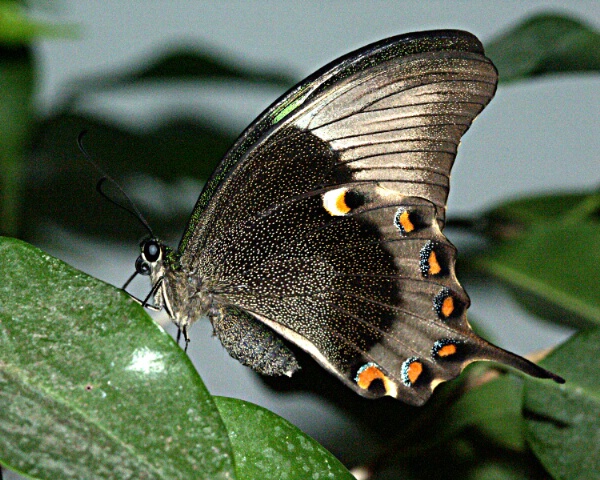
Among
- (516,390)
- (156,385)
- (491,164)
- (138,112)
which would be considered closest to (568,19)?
(516,390)

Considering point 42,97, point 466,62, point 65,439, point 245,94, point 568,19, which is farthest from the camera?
point 245,94

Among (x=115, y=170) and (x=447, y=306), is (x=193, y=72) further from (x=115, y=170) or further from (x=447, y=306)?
(x=447, y=306)

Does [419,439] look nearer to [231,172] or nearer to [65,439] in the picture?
[231,172]

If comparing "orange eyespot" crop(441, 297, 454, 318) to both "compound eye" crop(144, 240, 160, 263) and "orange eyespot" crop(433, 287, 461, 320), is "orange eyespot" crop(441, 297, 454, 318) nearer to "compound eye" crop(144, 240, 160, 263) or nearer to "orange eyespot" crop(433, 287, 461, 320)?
"orange eyespot" crop(433, 287, 461, 320)

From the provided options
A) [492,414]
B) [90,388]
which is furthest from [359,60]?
[492,414]

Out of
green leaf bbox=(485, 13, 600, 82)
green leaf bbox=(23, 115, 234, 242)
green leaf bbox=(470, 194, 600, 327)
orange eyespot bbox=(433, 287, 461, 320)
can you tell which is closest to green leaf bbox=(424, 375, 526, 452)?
green leaf bbox=(470, 194, 600, 327)

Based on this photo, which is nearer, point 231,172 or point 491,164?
point 231,172
